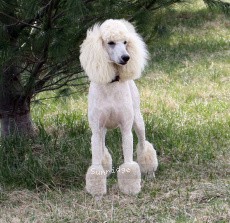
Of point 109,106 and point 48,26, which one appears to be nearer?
point 109,106

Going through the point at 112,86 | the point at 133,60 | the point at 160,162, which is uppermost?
the point at 133,60

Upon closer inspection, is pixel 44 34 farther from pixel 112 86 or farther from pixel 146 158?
pixel 146 158

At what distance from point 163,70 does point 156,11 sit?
13.2ft

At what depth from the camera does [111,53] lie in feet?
11.7

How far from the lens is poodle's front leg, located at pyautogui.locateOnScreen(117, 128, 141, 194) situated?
3.74 meters

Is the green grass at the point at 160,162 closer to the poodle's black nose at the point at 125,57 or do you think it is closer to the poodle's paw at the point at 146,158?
the poodle's paw at the point at 146,158

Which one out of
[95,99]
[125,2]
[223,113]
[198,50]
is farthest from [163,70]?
[95,99]

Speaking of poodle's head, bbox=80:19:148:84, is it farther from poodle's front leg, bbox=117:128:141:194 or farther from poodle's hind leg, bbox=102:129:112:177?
poodle's hind leg, bbox=102:129:112:177

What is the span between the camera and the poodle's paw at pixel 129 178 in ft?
12.3

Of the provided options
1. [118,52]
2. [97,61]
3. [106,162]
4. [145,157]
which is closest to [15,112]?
[106,162]

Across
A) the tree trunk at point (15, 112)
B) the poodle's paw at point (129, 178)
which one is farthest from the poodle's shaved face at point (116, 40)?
the tree trunk at point (15, 112)

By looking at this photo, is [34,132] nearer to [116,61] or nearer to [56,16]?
[56,16]

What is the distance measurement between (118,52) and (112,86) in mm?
255

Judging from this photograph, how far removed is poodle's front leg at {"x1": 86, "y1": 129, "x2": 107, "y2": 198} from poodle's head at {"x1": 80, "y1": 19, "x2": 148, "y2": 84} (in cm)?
40
